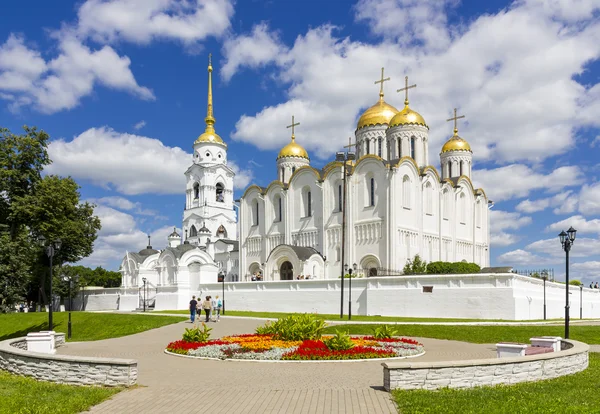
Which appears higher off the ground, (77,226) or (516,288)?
(77,226)

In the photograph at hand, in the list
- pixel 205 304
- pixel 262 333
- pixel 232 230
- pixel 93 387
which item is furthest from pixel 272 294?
pixel 232 230

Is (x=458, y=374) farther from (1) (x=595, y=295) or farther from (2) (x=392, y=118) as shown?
(2) (x=392, y=118)

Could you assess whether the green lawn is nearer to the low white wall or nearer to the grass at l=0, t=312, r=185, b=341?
the low white wall

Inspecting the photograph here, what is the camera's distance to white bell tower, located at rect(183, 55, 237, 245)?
70438 millimetres

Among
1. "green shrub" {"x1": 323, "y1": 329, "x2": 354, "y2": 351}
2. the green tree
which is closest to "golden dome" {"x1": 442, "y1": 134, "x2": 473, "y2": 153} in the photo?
the green tree

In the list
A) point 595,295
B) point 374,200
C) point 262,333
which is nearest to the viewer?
point 262,333

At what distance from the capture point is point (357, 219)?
152ft

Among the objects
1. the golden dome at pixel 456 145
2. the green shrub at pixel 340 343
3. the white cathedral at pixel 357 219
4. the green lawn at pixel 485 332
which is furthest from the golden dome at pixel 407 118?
the green shrub at pixel 340 343

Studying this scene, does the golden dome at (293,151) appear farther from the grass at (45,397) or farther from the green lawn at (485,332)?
the grass at (45,397)

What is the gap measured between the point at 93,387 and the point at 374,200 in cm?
3695

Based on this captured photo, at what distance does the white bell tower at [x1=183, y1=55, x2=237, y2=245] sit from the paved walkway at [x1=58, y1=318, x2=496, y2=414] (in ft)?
181

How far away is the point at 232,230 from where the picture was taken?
238 feet

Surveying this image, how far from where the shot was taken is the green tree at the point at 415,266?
42191mm

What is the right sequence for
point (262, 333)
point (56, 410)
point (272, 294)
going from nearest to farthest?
point (56, 410) → point (262, 333) → point (272, 294)
